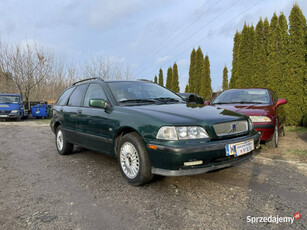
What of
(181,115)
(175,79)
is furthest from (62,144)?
(175,79)

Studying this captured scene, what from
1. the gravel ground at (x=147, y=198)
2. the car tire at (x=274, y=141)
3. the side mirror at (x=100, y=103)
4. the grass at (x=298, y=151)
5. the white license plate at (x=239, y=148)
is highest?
the side mirror at (x=100, y=103)

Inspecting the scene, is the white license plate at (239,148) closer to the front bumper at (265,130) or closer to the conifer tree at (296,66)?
the front bumper at (265,130)

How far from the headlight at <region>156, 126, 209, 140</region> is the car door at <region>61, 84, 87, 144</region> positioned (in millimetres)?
2216

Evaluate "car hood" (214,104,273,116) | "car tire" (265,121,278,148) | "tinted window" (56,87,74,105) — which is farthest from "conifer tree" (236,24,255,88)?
"tinted window" (56,87,74,105)

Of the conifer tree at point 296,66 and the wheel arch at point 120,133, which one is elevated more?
the conifer tree at point 296,66

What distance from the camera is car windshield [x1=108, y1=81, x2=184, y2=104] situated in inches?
141

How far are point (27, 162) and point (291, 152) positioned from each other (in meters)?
5.33

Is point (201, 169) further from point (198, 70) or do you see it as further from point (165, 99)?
point (198, 70)

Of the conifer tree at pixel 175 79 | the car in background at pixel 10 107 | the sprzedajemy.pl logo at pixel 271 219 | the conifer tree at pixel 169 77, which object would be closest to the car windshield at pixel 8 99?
the car in background at pixel 10 107

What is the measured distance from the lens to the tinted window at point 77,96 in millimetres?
4379

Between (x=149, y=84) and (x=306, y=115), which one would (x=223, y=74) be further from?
(x=149, y=84)

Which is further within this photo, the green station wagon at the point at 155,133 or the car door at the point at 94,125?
the car door at the point at 94,125

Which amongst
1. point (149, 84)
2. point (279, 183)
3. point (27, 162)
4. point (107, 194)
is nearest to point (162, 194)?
point (107, 194)

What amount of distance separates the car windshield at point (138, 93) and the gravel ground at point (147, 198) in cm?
118
